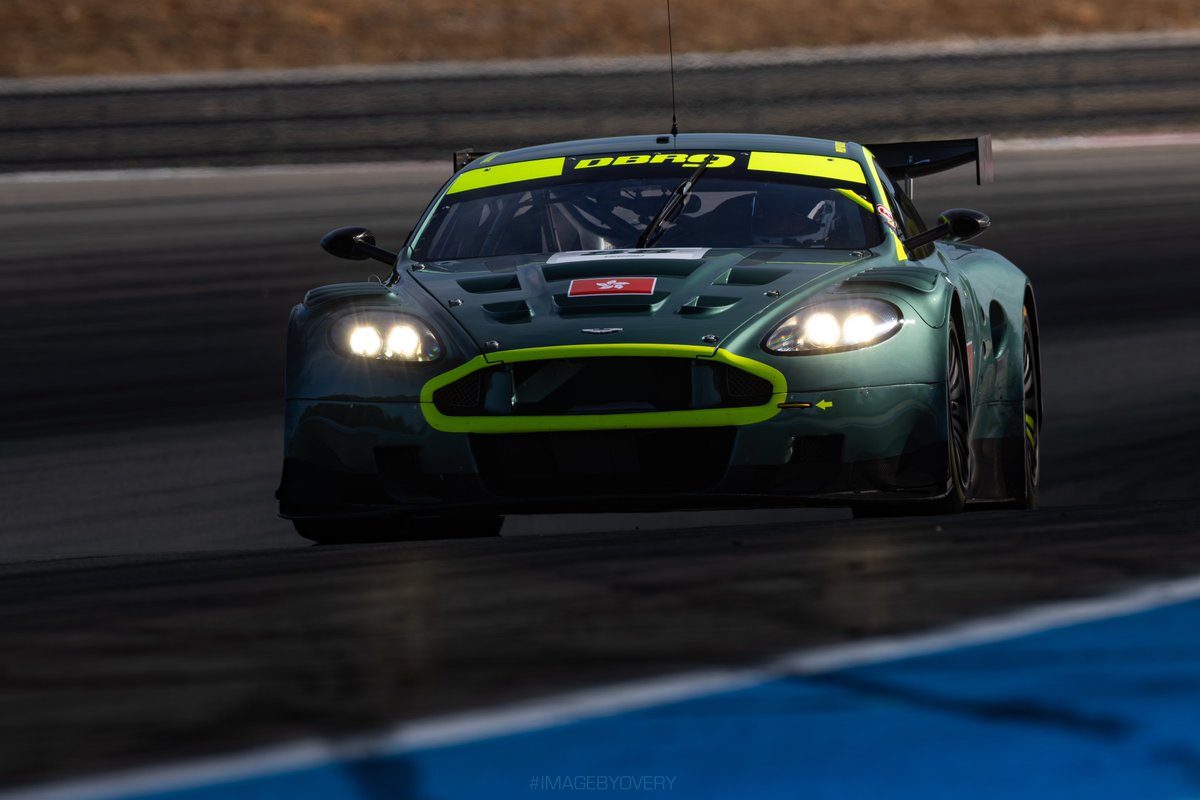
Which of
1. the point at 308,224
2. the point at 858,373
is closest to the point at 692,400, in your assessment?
the point at 858,373

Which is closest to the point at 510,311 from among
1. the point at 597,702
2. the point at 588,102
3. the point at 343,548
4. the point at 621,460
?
the point at 621,460

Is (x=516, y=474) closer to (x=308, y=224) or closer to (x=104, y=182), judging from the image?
(x=308, y=224)

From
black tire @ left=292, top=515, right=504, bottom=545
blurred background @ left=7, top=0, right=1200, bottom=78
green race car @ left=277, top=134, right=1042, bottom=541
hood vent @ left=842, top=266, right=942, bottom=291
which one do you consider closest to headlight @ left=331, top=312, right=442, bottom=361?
green race car @ left=277, top=134, right=1042, bottom=541

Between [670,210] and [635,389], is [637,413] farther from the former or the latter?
[670,210]

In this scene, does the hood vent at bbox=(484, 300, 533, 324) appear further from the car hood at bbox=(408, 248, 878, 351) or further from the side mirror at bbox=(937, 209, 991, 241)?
the side mirror at bbox=(937, 209, 991, 241)

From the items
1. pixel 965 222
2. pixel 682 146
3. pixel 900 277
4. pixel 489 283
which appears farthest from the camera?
pixel 682 146

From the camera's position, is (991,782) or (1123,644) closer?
(991,782)

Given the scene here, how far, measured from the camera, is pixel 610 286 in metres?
5.41

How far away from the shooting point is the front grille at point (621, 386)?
5.09 metres

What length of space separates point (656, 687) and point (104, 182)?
556 inches

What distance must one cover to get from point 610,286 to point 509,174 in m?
1.55

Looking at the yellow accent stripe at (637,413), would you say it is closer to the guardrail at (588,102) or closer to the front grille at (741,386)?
the front grille at (741,386)

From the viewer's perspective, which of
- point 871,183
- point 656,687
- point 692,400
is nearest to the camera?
point 656,687

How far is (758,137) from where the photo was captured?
281 inches
